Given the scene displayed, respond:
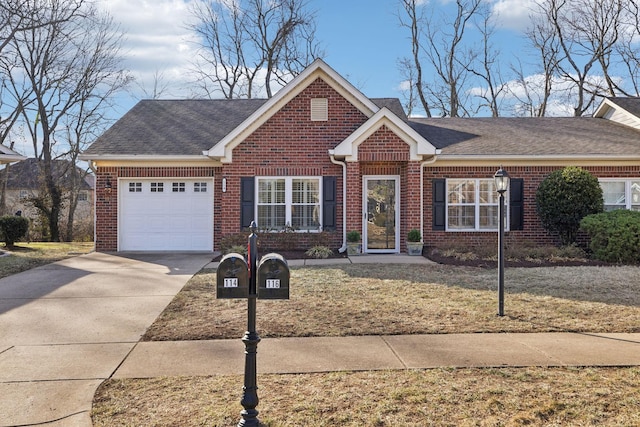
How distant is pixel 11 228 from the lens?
14953mm

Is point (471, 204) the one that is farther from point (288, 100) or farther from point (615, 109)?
point (615, 109)

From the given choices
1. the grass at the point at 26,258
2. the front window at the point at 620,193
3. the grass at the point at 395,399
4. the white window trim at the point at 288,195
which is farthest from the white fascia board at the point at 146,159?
the front window at the point at 620,193

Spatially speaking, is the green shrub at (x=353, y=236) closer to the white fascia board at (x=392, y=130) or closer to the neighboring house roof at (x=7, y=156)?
the white fascia board at (x=392, y=130)

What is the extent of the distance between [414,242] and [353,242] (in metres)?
1.62

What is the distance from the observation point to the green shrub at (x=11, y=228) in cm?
1493

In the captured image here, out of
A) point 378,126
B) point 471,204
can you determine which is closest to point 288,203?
point 378,126

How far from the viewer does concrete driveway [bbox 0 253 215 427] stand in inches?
144

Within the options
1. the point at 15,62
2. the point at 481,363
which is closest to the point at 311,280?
the point at 481,363

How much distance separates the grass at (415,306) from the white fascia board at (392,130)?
12.6ft

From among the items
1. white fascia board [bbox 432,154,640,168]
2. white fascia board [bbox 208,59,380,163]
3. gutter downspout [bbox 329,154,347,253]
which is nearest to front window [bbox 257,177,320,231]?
gutter downspout [bbox 329,154,347,253]

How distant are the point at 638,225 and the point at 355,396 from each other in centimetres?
1018

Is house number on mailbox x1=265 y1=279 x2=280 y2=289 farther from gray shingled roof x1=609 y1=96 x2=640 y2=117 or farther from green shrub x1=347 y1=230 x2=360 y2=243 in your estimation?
gray shingled roof x1=609 y1=96 x2=640 y2=117

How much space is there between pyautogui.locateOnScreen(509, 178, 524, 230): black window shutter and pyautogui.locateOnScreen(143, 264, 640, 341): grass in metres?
3.73

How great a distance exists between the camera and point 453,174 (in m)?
13.3
